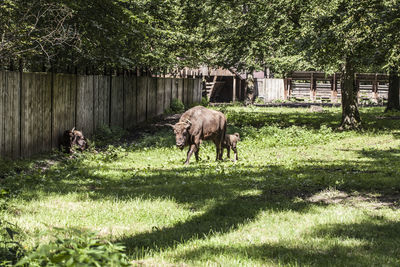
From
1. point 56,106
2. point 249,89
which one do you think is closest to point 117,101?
point 56,106

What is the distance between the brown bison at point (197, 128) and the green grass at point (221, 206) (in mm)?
602

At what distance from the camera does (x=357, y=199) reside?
902 centimetres

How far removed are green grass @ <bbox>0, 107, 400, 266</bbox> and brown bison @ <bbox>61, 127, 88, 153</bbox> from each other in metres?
0.53

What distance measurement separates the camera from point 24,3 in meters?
15.4

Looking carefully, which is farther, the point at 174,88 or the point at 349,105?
the point at 174,88

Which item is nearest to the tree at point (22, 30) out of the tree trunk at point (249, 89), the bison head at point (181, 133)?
the bison head at point (181, 133)

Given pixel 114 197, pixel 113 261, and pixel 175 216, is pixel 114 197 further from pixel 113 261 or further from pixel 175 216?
pixel 113 261

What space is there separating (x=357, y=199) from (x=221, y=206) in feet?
8.61

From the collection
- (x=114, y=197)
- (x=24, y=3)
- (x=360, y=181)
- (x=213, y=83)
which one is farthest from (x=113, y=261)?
(x=213, y=83)

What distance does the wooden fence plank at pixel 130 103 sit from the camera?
2261 cm

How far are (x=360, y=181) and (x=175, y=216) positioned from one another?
4.89 m

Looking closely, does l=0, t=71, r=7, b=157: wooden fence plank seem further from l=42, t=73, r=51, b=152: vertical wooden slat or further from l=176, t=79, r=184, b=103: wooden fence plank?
l=176, t=79, r=184, b=103: wooden fence plank

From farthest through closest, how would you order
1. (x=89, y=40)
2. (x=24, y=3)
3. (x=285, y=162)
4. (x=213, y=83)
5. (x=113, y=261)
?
(x=213, y=83)
(x=89, y=40)
(x=24, y=3)
(x=285, y=162)
(x=113, y=261)

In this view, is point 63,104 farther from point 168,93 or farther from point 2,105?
point 168,93
